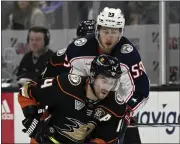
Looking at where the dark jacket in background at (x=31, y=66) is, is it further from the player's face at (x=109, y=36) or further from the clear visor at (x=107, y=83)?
the clear visor at (x=107, y=83)

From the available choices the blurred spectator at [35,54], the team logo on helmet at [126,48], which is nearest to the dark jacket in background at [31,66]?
the blurred spectator at [35,54]

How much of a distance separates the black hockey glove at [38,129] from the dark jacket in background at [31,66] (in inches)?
126

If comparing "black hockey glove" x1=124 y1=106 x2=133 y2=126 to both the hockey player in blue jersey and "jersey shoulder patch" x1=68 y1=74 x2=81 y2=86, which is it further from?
"jersey shoulder patch" x1=68 y1=74 x2=81 y2=86

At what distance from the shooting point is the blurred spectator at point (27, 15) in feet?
→ 22.3

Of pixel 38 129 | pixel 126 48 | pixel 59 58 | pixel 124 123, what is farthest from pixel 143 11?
pixel 38 129

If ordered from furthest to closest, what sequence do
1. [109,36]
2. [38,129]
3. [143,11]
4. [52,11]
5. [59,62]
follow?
[52,11] < [143,11] < [59,62] < [109,36] < [38,129]

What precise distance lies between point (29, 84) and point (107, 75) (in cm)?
50

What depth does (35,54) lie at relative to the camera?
6.81 metres

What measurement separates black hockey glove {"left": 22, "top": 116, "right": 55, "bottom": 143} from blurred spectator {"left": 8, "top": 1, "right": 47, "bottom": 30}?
338cm

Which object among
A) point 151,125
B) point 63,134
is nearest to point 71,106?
point 63,134

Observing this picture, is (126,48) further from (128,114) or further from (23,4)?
(23,4)

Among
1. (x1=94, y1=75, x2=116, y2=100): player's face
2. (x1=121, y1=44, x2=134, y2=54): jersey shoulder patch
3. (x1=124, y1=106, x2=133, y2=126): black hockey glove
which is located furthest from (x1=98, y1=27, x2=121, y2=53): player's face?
(x1=94, y1=75, x2=116, y2=100): player's face

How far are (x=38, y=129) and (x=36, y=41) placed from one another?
342 cm

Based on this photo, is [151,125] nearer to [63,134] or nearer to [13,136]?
[13,136]
